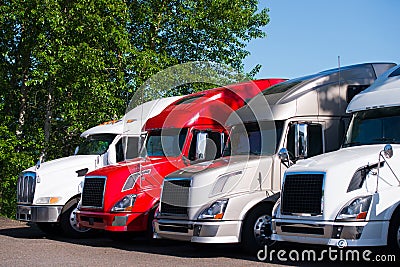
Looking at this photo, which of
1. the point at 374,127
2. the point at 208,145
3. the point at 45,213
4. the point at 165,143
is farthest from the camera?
the point at 45,213

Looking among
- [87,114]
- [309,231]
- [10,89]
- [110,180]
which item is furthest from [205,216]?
[10,89]

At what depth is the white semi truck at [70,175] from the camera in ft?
53.1

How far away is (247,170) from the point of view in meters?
12.3

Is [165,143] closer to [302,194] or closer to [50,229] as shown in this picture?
[50,229]

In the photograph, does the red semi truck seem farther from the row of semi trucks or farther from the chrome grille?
A: the chrome grille

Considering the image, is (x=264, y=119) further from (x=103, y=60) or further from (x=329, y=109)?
(x=103, y=60)

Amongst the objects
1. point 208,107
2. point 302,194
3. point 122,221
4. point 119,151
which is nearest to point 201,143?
point 208,107

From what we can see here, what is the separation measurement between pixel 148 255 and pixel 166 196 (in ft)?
3.90

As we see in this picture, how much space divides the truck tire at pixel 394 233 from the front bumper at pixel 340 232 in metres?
0.08

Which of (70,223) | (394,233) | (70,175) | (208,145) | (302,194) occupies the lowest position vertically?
(70,223)

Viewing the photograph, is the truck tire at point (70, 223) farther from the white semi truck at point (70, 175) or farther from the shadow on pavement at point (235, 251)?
the shadow on pavement at point (235, 251)

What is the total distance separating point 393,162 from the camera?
10.2 metres

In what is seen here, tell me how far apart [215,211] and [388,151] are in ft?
10.9

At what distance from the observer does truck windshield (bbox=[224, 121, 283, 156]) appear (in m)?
12.7
